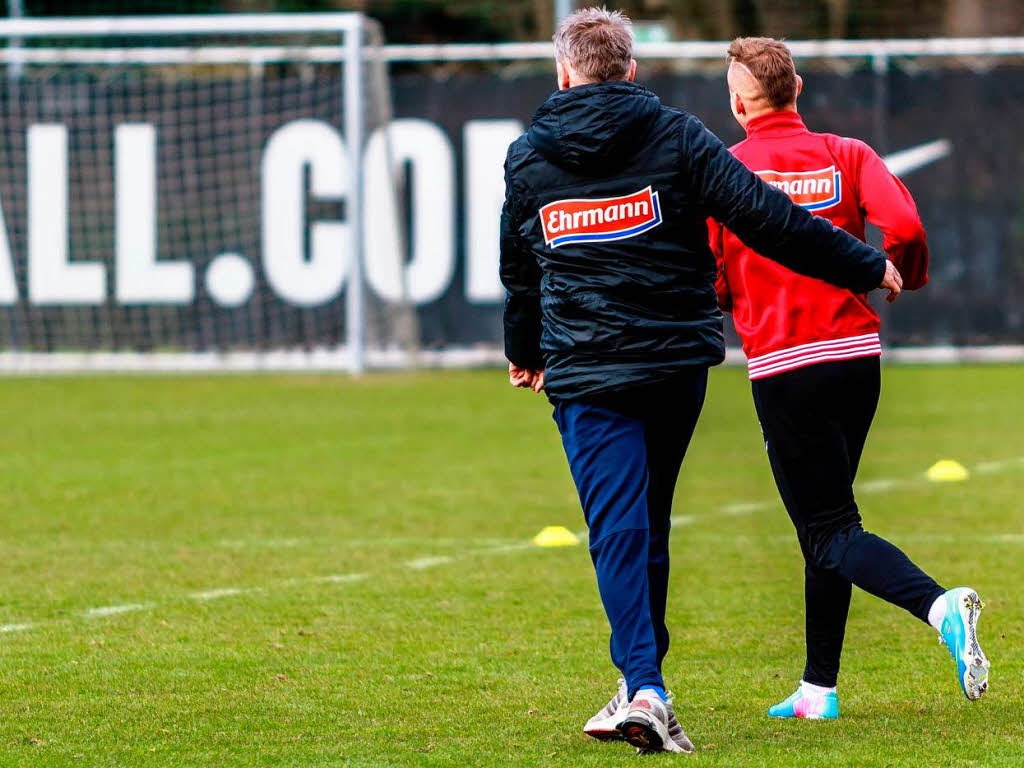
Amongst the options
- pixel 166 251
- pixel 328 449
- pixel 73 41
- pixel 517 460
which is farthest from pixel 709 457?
pixel 73 41

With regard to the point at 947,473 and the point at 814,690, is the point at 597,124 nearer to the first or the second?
the point at 814,690

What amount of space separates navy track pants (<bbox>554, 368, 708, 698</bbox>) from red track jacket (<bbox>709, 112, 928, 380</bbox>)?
271mm

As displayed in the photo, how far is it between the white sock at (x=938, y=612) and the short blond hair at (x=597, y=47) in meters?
1.52

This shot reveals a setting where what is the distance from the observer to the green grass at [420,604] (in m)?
5.07

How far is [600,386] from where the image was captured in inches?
192

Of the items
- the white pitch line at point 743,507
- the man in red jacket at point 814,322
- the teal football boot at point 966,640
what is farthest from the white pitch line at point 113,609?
the white pitch line at point 743,507

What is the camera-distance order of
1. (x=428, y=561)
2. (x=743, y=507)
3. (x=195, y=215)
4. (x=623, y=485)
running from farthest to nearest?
1. (x=195, y=215)
2. (x=743, y=507)
3. (x=428, y=561)
4. (x=623, y=485)

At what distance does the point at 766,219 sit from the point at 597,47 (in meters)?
0.60

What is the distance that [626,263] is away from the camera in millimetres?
4887

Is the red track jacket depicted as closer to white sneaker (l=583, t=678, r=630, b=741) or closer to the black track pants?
the black track pants

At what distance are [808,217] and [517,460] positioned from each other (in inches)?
Result: 289

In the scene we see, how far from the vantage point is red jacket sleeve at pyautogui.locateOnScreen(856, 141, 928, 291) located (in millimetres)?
5059

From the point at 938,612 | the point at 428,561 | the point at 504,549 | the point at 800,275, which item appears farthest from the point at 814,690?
the point at 504,549

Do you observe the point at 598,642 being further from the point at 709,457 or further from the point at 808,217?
the point at 709,457
